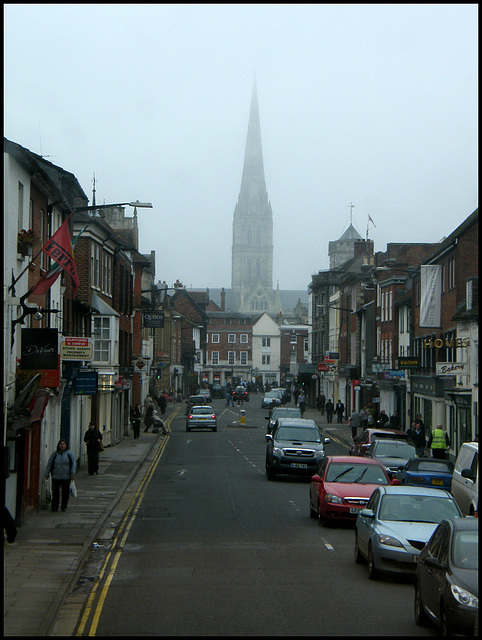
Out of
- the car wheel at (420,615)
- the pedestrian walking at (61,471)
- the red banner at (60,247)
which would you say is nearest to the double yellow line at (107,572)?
the pedestrian walking at (61,471)

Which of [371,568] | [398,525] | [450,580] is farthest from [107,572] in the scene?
[450,580]

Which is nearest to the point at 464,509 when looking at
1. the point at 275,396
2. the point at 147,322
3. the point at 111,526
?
the point at 111,526

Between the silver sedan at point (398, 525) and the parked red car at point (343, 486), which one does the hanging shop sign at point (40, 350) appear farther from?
the silver sedan at point (398, 525)

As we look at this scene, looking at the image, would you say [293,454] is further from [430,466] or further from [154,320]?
[154,320]

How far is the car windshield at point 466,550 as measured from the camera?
10359mm

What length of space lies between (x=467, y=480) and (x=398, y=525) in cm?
632

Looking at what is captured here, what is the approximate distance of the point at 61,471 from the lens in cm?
2173

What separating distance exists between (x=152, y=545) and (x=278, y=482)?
12902mm

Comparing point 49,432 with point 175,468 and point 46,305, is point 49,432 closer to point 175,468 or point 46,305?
point 46,305

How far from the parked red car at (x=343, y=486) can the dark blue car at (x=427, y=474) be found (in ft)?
8.73

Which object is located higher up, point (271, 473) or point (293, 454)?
point (293, 454)

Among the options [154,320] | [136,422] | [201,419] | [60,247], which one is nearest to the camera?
[60,247]

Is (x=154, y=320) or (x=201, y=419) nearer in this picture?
(x=201, y=419)

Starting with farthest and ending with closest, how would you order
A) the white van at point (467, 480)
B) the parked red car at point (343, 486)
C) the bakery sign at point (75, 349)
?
1. the bakery sign at point (75, 349)
2. the parked red car at point (343, 486)
3. the white van at point (467, 480)
